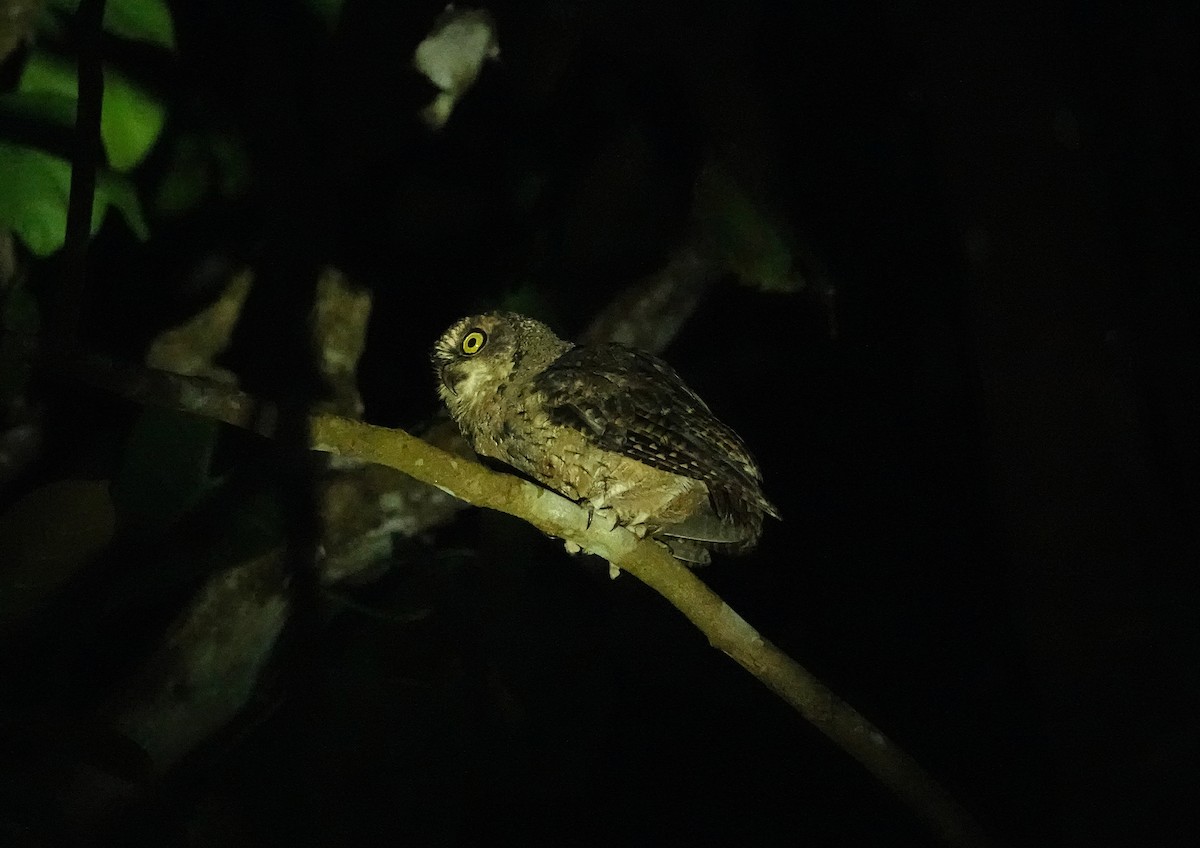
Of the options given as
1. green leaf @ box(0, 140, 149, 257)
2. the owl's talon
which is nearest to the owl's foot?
the owl's talon

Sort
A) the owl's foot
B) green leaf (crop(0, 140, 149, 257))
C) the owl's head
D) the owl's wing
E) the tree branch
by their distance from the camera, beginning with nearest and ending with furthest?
green leaf (crop(0, 140, 149, 257)) → the tree branch → the owl's foot → the owl's wing → the owl's head

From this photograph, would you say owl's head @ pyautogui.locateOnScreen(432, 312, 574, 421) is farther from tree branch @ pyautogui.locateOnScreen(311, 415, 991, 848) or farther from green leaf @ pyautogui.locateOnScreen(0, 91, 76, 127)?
green leaf @ pyautogui.locateOnScreen(0, 91, 76, 127)

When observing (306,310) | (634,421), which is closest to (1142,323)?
(634,421)

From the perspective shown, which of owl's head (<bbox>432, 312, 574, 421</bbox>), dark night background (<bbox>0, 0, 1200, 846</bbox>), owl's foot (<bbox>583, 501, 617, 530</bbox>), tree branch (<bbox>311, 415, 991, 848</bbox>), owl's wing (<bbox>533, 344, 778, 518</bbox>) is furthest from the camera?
owl's head (<bbox>432, 312, 574, 421</bbox>)

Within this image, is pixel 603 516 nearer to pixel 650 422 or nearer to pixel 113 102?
pixel 650 422

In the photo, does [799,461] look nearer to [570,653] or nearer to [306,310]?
[570,653]

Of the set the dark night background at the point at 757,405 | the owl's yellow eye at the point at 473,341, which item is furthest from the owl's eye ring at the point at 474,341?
the dark night background at the point at 757,405

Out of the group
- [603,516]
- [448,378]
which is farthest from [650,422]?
[448,378]
